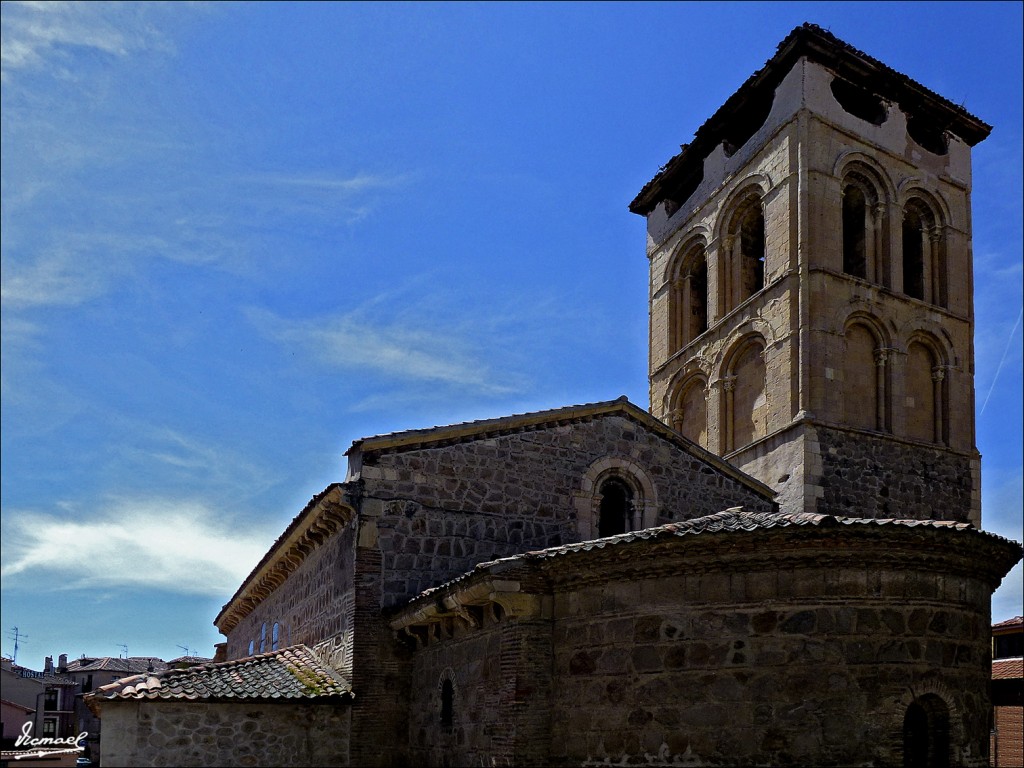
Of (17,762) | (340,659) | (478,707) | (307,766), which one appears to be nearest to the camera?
(17,762)

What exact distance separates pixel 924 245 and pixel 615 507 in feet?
40.1

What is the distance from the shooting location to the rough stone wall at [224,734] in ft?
43.1

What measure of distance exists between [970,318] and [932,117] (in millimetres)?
4748

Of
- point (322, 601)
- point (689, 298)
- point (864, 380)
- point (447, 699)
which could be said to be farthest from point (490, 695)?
point (689, 298)

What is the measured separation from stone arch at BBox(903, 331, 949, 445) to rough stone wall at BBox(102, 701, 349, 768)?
14.5 metres

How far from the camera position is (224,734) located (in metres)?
13.5

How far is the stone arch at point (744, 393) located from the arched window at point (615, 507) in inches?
287

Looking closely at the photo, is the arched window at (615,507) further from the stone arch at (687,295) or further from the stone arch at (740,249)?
the stone arch at (687,295)

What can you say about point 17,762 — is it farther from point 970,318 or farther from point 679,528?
point 970,318

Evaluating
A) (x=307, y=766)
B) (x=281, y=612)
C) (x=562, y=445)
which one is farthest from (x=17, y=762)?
(x=281, y=612)

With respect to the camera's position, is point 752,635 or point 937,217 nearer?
point 752,635

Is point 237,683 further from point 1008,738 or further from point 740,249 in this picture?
point 1008,738

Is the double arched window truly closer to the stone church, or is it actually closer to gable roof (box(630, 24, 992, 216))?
the stone church

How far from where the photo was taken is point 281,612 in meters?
20.2
